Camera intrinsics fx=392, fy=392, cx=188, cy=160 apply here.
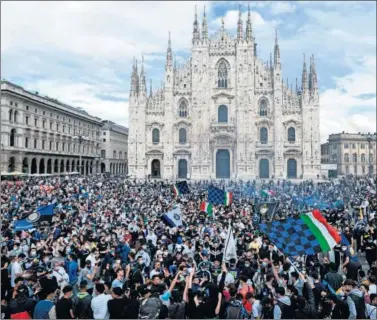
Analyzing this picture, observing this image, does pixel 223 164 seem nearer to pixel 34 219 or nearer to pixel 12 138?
pixel 12 138

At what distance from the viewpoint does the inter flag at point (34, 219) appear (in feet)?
45.3

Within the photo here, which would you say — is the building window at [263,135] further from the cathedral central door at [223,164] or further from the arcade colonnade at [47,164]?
the arcade colonnade at [47,164]

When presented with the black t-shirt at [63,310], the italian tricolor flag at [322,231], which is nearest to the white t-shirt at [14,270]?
the black t-shirt at [63,310]

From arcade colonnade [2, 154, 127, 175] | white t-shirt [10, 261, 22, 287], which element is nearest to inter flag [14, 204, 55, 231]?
white t-shirt [10, 261, 22, 287]

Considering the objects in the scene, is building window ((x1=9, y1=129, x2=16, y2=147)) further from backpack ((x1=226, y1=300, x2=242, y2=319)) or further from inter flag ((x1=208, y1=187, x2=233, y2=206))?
backpack ((x1=226, y1=300, x2=242, y2=319))

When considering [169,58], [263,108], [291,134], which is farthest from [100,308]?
[169,58]

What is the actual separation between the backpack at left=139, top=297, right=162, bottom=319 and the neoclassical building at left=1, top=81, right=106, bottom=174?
40.2m

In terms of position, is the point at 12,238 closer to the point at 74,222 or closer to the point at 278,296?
the point at 74,222

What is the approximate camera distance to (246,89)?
53188 millimetres

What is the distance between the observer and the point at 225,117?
54.5 meters

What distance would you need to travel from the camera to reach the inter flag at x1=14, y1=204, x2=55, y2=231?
13.8 meters

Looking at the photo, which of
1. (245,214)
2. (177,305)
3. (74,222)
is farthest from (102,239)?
(245,214)

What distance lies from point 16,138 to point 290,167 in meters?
35.8

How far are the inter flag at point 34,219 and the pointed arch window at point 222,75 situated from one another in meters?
42.2
